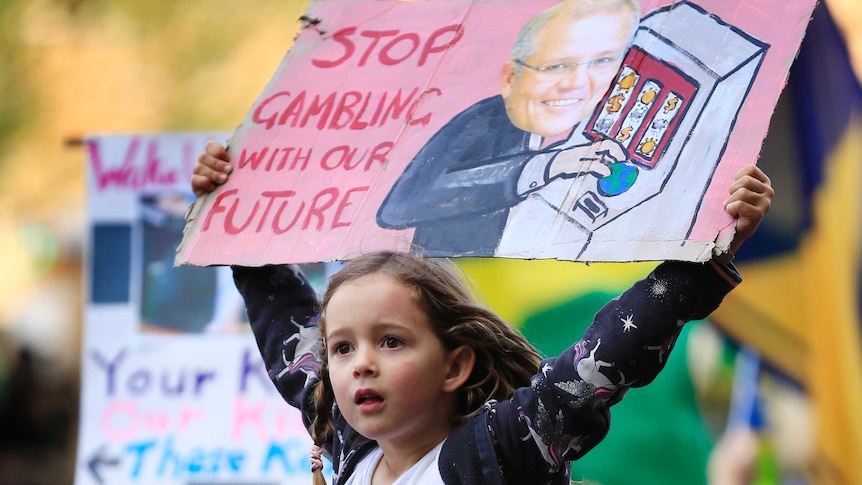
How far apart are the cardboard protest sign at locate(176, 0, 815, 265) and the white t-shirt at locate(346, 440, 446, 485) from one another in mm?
309

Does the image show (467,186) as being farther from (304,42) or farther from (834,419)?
(834,419)

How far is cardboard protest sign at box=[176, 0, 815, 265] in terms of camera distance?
63.1 inches

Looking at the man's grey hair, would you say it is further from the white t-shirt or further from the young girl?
the white t-shirt

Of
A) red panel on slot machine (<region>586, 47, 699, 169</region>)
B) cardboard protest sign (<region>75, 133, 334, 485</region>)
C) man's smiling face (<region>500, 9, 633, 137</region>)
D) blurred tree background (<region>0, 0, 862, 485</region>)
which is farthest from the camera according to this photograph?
blurred tree background (<region>0, 0, 862, 485</region>)

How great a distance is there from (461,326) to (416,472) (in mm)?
231

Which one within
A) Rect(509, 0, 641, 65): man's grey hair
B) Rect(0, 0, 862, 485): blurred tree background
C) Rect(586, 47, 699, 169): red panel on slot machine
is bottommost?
Rect(586, 47, 699, 169): red panel on slot machine

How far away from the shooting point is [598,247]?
1579 mm

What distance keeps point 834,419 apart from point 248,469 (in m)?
1.64

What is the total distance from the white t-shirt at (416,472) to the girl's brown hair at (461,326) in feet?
0.28

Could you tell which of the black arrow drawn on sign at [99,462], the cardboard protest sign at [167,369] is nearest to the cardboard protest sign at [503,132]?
the cardboard protest sign at [167,369]

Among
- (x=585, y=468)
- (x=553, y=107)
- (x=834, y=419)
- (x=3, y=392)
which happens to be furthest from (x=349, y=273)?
(x=3, y=392)

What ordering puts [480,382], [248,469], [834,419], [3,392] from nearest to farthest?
1. [480,382]
2. [834,419]
3. [248,469]
4. [3,392]

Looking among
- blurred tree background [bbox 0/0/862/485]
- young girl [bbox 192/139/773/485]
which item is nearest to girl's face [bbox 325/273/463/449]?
young girl [bbox 192/139/773/485]

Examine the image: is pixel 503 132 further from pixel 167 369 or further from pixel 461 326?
pixel 167 369
